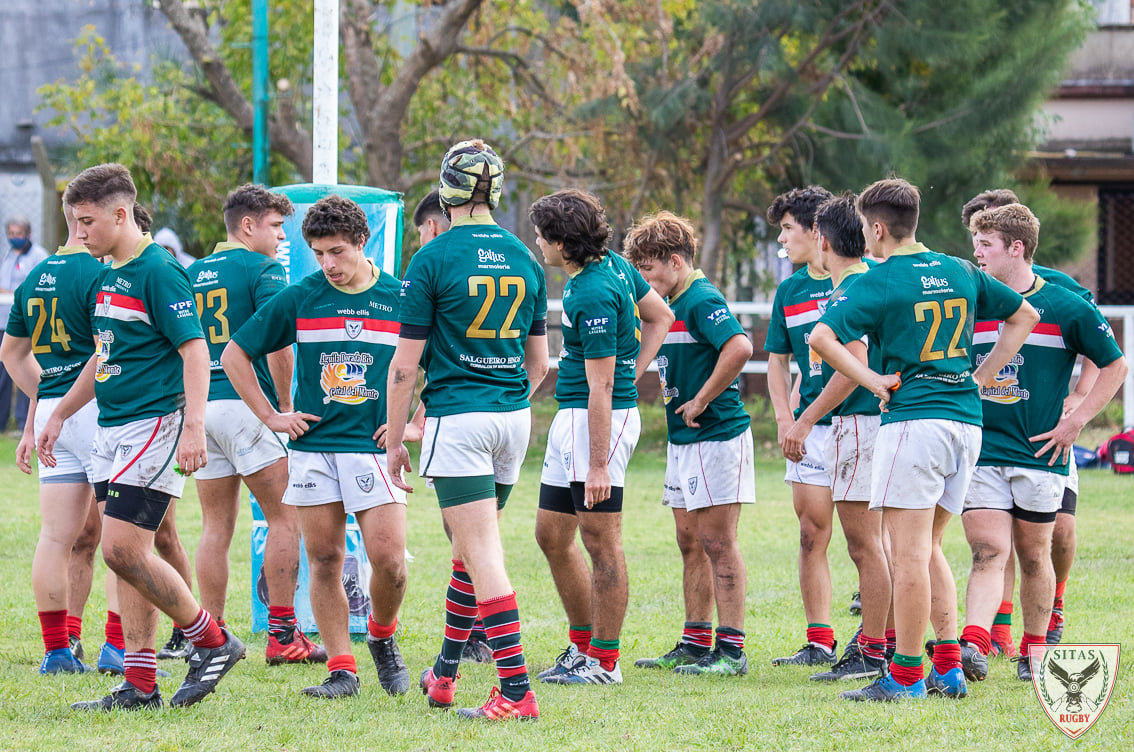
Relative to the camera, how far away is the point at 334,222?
5316 mm

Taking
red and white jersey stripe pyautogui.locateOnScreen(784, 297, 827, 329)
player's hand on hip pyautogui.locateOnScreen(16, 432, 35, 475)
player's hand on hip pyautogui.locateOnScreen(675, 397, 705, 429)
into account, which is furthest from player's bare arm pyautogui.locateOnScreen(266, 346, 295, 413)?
red and white jersey stripe pyautogui.locateOnScreen(784, 297, 827, 329)

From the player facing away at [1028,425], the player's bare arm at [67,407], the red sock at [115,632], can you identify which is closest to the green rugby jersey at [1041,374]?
the player facing away at [1028,425]

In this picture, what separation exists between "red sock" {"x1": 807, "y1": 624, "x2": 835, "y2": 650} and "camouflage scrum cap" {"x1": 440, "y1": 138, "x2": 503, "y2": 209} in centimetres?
262

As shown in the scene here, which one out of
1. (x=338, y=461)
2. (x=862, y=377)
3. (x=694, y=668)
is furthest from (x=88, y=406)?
(x=862, y=377)

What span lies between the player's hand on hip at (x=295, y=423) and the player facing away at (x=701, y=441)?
70.6 inches

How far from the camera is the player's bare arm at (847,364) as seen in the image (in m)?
5.09

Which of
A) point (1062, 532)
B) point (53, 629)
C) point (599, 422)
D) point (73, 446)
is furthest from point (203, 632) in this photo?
point (1062, 532)

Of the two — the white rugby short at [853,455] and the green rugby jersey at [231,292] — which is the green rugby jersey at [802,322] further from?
the green rugby jersey at [231,292]

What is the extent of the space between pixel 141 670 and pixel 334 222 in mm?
1934

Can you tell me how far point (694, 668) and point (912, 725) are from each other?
4.68 feet

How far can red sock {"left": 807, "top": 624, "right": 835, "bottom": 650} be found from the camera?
6.21m

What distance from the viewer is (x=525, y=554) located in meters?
9.30

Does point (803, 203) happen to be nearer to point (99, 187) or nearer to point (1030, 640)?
point (1030, 640)

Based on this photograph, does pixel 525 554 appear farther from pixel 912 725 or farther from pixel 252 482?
pixel 912 725
